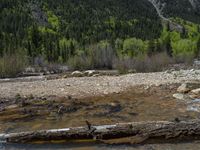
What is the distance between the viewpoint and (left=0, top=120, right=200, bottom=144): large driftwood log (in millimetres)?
14586

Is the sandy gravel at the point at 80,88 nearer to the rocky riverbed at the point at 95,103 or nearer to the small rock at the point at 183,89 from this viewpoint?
the rocky riverbed at the point at 95,103

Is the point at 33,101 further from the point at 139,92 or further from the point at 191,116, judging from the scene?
the point at 191,116

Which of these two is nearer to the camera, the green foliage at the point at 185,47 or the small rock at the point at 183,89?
the small rock at the point at 183,89

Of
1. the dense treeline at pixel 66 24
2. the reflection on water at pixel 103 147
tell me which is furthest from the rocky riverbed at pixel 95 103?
the dense treeline at pixel 66 24

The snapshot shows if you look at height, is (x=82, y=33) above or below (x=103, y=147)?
above

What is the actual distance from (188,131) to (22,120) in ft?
27.2

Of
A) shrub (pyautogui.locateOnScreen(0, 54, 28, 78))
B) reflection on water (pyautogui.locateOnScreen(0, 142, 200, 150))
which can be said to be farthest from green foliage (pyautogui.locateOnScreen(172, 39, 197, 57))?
reflection on water (pyautogui.locateOnScreen(0, 142, 200, 150))

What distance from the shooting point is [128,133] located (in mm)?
14711

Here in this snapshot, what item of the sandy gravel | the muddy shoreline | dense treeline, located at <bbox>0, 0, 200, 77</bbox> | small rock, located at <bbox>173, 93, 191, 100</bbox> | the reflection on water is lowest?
the reflection on water

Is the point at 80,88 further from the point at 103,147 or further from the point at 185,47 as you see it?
the point at 185,47

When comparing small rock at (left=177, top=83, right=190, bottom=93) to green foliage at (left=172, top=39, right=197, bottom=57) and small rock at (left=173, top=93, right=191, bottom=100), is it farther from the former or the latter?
green foliage at (left=172, top=39, right=197, bottom=57)

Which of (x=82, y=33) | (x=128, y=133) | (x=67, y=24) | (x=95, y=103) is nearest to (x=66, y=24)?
(x=67, y=24)

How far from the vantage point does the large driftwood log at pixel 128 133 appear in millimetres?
14586

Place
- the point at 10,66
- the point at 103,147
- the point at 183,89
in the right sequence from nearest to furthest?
the point at 103,147 → the point at 183,89 → the point at 10,66
